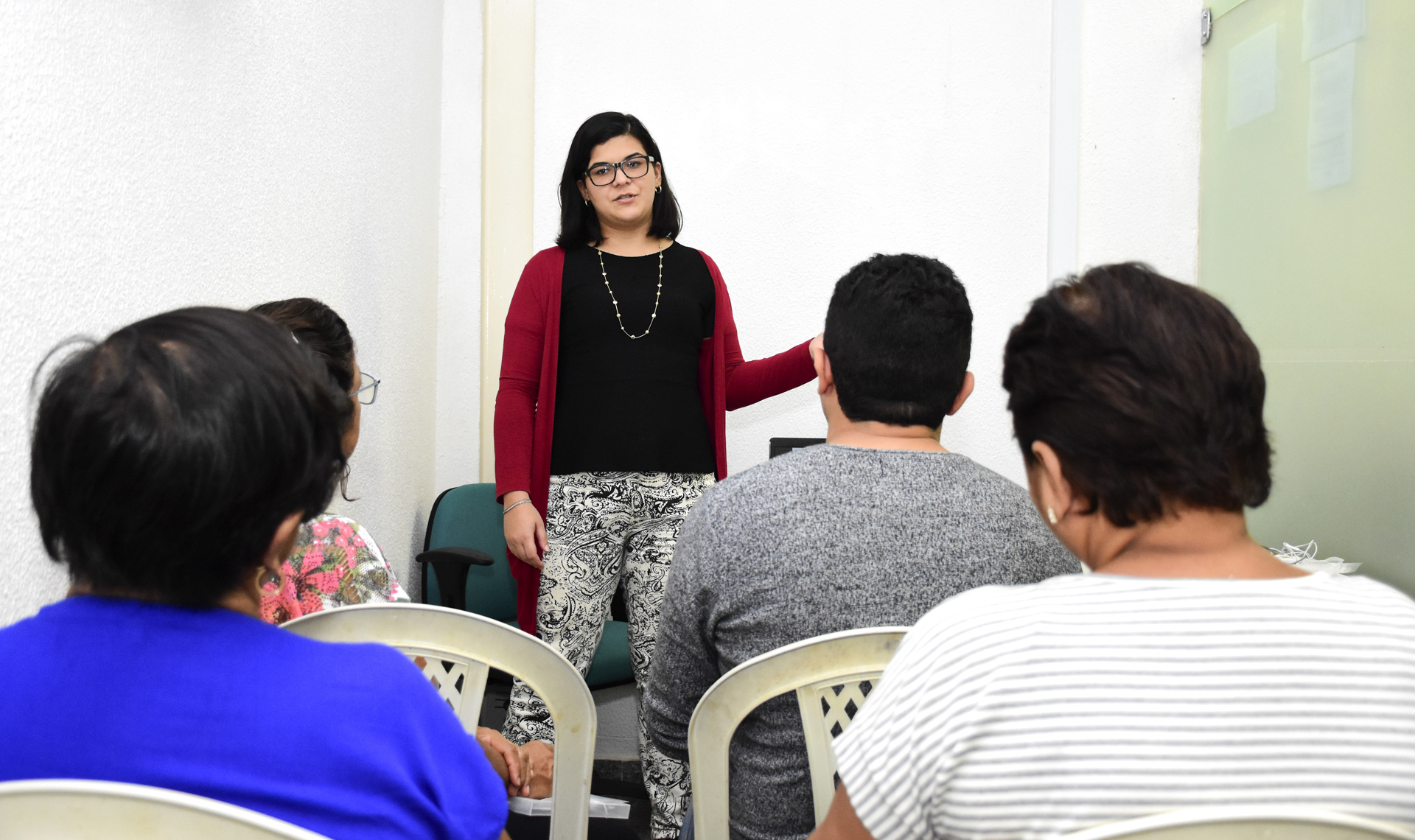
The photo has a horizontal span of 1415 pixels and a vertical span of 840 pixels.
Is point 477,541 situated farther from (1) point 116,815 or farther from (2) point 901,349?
(1) point 116,815

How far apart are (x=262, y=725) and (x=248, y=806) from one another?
58mm

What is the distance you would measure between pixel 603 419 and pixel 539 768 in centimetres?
93

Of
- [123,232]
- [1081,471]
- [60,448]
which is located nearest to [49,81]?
[123,232]

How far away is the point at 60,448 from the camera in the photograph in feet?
2.09

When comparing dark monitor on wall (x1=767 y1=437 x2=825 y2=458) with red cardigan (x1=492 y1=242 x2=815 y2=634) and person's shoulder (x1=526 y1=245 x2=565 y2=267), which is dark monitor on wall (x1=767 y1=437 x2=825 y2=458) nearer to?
red cardigan (x1=492 y1=242 x2=815 y2=634)

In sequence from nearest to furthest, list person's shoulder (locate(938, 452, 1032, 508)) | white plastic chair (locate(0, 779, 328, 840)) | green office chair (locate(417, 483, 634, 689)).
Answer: white plastic chair (locate(0, 779, 328, 840)) → person's shoulder (locate(938, 452, 1032, 508)) → green office chair (locate(417, 483, 634, 689))

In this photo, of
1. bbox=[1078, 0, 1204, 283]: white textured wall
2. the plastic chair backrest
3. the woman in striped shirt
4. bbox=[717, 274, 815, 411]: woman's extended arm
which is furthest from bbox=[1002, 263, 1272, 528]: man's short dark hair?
bbox=[1078, 0, 1204, 283]: white textured wall

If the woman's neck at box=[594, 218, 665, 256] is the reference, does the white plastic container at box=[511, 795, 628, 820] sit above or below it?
below

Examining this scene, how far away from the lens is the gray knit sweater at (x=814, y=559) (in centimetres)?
105

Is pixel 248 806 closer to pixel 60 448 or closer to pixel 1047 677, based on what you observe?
pixel 60 448

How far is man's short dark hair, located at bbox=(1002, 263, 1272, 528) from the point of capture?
2.31 ft

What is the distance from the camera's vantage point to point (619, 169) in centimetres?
209

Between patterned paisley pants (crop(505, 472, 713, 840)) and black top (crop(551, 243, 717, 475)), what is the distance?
4 centimetres

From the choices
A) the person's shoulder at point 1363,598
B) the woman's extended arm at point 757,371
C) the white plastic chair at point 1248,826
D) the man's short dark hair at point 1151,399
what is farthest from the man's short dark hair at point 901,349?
the woman's extended arm at point 757,371
